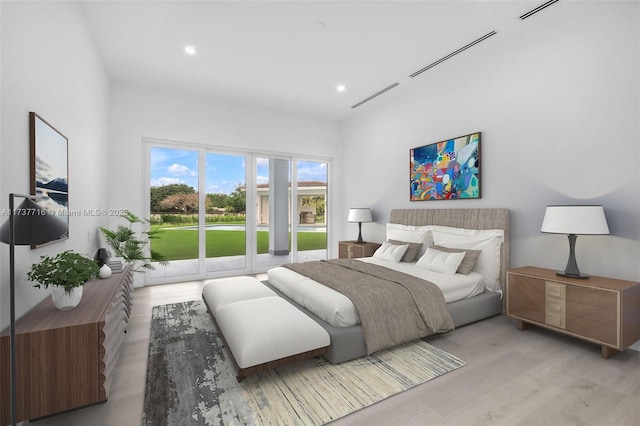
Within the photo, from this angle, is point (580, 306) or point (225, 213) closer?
point (580, 306)

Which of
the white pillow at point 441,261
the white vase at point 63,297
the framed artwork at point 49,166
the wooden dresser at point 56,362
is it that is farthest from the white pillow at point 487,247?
the framed artwork at point 49,166

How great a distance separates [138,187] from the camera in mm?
4719

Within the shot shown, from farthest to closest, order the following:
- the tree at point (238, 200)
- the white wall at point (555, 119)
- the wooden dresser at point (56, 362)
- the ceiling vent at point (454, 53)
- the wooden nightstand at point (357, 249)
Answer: the tree at point (238, 200) < the wooden nightstand at point (357, 249) < the ceiling vent at point (454, 53) < the white wall at point (555, 119) < the wooden dresser at point (56, 362)

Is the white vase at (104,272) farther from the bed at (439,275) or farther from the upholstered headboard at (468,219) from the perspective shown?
the upholstered headboard at (468,219)

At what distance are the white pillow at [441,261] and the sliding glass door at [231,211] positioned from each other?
303cm

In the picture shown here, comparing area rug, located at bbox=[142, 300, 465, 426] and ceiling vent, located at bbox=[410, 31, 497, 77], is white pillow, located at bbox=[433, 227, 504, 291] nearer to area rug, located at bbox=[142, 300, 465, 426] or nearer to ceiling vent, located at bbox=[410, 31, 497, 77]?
area rug, located at bbox=[142, 300, 465, 426]

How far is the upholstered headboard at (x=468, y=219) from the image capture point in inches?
136

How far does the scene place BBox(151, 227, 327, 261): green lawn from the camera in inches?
199

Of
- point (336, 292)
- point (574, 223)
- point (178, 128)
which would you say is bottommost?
point (336, 292)

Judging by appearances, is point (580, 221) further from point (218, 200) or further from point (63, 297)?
point (218, 200)

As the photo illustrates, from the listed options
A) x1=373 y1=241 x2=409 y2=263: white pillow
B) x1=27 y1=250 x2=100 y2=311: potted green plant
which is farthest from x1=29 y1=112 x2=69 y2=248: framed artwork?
x1=373 y1=241 x2=409 y2=263: white pillow

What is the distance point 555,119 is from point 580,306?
1.87m

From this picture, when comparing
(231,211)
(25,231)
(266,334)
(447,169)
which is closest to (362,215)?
(447,169)

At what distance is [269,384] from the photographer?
212 cm
